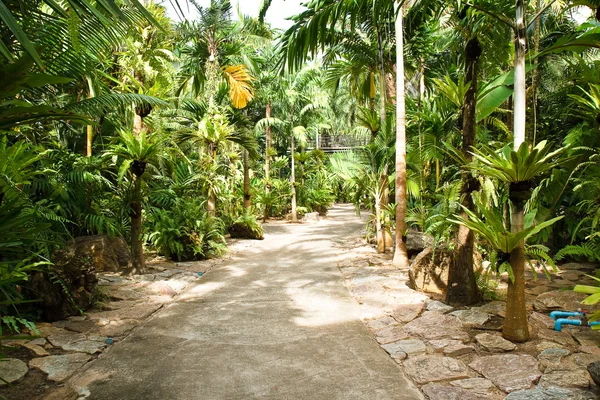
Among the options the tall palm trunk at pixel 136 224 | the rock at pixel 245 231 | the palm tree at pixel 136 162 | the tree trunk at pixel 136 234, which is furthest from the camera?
the rock at pixel 245 231

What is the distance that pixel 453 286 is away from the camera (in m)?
5.08

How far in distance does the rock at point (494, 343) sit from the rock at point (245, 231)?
9020 mm

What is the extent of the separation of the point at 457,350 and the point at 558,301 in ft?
6.61

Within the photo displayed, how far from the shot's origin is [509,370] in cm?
332

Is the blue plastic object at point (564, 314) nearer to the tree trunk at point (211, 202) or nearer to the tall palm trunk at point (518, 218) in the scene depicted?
the tall palm trunk at point (518, 218)

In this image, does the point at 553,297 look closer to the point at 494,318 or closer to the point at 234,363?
the point at 494,318

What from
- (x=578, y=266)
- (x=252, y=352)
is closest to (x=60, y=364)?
(x=252, y=352)

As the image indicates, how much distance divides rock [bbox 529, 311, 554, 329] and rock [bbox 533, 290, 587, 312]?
316mm

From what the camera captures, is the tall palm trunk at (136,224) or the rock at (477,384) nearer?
the rock at (477,384)

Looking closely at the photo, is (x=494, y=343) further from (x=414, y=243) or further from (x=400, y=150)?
(x=414, y=243)

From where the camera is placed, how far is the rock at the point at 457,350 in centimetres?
377

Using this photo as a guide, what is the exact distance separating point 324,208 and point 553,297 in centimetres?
1742

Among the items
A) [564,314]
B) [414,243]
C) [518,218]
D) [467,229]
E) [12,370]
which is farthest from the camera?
[414,243]

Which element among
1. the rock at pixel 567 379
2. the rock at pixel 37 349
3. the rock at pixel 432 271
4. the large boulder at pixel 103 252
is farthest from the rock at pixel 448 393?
the large boulder at pixel 103 252
